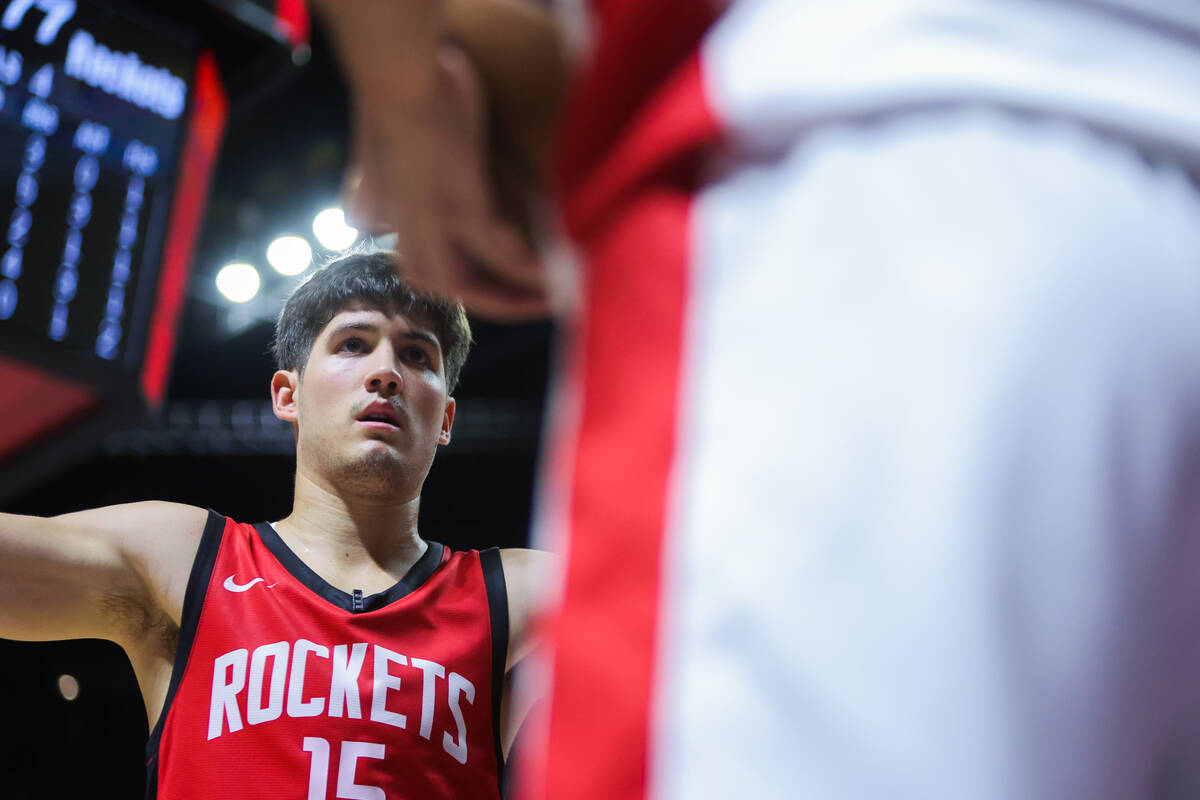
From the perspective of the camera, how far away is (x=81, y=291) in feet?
6.57

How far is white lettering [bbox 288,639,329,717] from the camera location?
1.64 meters

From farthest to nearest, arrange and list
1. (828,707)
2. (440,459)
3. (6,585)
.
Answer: (440,459), (6,585), (828,707)

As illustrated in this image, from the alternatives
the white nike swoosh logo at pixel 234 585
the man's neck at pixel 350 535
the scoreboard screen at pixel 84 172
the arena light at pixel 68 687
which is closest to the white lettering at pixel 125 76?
the scoreboard screen at pixel 84 172

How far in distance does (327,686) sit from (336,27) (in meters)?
1.28

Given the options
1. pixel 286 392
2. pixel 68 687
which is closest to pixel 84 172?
pixel 286 392

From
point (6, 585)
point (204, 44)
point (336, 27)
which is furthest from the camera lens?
point (204, 44)

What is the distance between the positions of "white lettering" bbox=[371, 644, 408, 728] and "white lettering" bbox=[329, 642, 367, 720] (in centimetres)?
2

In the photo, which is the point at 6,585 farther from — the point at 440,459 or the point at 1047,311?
the point at 440,459

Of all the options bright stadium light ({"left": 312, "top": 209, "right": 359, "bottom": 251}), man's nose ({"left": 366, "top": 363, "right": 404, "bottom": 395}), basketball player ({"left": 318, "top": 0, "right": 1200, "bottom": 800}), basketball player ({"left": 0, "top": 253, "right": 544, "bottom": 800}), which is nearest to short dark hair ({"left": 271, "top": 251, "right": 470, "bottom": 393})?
basketball player ({"left": 0, "top": 253, "right": 544, "bottom": 800})

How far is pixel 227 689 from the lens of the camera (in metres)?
1.66

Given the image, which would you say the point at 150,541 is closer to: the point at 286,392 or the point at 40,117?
the point at 286,392

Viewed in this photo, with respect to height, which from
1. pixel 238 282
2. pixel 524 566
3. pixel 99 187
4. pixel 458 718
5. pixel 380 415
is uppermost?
pixel 238 282

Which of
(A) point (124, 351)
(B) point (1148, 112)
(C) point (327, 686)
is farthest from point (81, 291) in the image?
(B) point (1148, 112)

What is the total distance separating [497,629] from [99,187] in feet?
3.44
